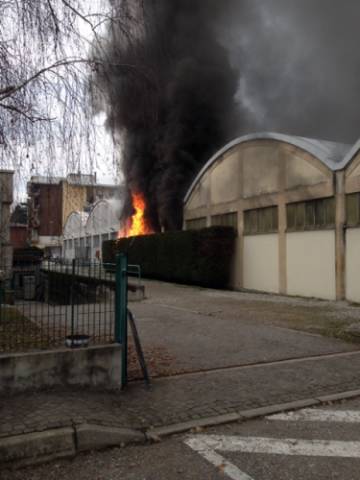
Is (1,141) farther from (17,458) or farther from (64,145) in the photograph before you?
(17,458)

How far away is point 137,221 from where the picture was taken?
105ft

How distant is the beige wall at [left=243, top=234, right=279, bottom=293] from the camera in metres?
18.6

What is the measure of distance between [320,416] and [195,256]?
1658cm

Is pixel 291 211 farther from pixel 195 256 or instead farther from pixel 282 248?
pixel 195 256

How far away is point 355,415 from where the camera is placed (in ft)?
14.8

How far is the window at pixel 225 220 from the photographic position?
21141mm

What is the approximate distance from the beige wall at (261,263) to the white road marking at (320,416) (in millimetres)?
14053

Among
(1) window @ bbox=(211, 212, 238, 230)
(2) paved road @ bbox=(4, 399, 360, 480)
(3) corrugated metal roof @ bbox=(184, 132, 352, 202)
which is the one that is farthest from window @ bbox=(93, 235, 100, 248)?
(2) paved road @ bbox=(4, 399, 360, 480)

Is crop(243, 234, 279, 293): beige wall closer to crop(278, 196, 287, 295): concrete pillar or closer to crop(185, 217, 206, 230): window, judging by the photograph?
crop(278, 196, 287, 295): concrete pillar

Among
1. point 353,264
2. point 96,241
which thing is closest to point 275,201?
point 353,264

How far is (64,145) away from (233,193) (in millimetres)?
16161

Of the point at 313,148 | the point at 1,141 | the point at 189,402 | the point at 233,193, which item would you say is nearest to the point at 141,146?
the point at 233,193

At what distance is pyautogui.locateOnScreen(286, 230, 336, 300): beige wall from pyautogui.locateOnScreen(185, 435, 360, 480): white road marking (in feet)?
41.9

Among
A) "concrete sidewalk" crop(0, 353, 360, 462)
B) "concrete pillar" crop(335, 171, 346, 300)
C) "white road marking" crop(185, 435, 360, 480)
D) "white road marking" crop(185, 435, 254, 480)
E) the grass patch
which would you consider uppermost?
"concrete pillar" crop(335, 171, 346, 300)
